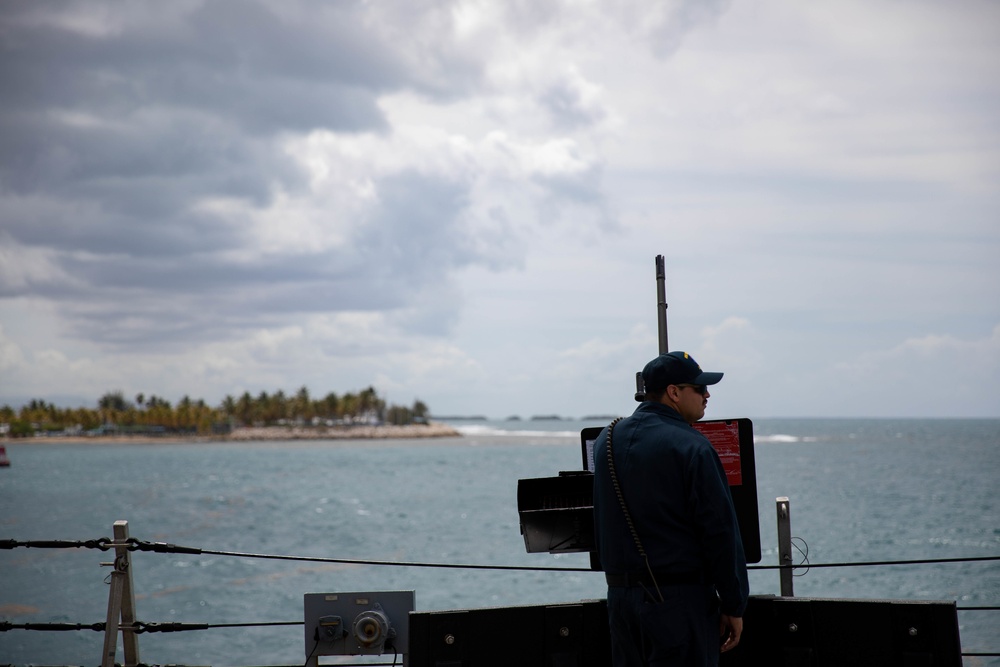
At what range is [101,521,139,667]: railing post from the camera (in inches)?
175

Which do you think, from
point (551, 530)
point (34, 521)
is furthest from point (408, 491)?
point (551, 530)

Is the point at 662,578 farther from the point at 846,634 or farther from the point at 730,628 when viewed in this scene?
the point at 846,634

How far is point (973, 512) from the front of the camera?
41.6 m

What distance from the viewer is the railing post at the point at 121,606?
14.5 feet

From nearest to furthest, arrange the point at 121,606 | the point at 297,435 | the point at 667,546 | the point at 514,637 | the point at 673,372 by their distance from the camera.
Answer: the point at 667,546 → the point at 673,372 → the point at 514,637 → the point at 121,606 → the point at 297,435

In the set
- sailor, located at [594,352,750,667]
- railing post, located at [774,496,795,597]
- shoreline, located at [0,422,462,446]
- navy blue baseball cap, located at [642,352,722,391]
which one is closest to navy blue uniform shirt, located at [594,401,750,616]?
sailor, located at [594,352,750,667]

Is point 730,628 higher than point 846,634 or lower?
higher

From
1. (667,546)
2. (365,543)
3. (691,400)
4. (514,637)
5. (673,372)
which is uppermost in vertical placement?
(673,372)

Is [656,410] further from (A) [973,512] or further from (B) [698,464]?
(A) [973,512]

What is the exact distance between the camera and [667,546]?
350 centimetres

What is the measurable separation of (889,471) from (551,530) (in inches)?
2560

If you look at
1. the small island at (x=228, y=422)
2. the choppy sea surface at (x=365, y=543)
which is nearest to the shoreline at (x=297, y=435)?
the small island at (x=228, y=422)

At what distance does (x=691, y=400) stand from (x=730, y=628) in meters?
0.85

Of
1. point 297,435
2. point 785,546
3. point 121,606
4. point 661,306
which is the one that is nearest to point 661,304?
point 661,306
